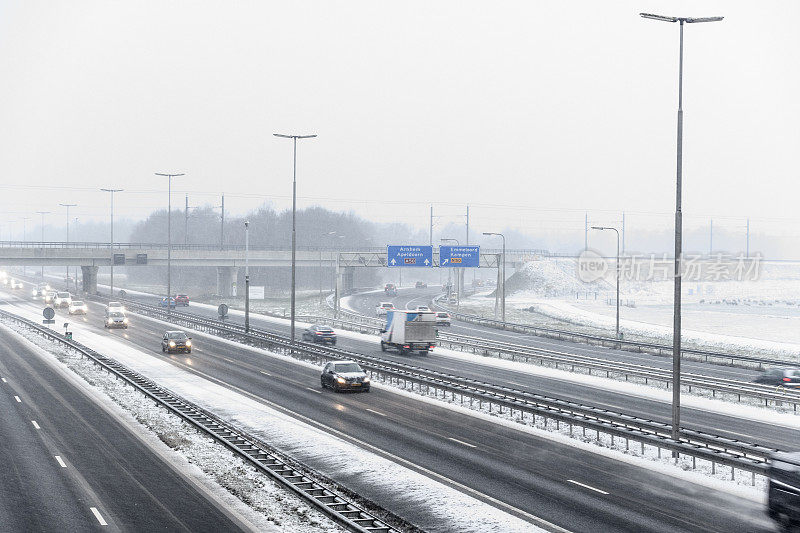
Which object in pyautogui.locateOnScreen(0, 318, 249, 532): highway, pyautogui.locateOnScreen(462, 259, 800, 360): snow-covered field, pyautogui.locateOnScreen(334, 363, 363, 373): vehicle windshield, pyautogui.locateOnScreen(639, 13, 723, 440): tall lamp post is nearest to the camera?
pyautogui.locateOnScreen(0, 318, 249, 532): highway

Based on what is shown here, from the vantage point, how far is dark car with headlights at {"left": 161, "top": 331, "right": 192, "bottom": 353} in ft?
185

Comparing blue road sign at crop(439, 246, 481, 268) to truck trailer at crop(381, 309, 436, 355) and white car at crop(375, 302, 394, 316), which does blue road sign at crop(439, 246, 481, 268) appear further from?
truck trailer at crop(381, 309, 436, 355)

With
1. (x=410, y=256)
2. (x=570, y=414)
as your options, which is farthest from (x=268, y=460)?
(x=410, y=256)

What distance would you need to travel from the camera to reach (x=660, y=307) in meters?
133

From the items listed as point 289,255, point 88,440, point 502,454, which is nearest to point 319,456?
point 502,454

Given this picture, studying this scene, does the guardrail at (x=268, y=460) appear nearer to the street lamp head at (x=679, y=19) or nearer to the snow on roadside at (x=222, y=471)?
the snow on roadside at (x=222, y=471)

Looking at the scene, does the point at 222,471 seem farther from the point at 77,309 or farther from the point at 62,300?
the point at 62,300

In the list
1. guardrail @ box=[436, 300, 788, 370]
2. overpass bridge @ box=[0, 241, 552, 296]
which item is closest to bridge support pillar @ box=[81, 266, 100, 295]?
overpass bridge @ box=[0, 241, 552, 296]

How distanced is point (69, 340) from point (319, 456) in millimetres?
38165

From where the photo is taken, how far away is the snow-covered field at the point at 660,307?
81.2 m

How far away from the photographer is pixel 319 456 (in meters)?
25.9

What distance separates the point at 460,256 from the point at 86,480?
66.1m

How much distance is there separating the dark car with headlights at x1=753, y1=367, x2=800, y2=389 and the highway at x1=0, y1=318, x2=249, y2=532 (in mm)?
30580

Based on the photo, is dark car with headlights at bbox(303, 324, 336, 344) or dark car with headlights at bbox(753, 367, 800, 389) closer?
dark car with headlights at bbox(753, 367, 800, 389)
